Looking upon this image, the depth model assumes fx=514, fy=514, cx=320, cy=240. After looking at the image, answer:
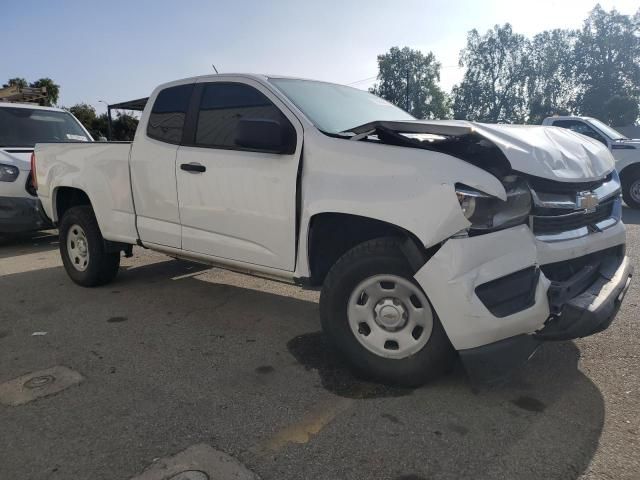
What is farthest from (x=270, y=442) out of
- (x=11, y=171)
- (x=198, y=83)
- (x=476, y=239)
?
(x=11, y=171)

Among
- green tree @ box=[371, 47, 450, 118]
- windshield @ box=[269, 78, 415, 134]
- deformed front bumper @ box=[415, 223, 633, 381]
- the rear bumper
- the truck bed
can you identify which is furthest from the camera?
green tree @ box=[371, 47, 450, 118]

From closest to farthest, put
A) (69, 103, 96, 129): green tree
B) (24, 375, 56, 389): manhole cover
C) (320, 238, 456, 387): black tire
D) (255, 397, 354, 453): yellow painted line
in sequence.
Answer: (255, 397, 354, 453): yellow painted line < (320, 238, 456, 387): black tire < (24, 375, 56, 389): manhole cover < (69, 103, 96, 129): green tree

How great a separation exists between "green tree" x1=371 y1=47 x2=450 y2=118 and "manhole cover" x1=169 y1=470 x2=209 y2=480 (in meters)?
75.7

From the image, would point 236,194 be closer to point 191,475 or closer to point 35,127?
point 191,475

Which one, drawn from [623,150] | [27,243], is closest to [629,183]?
[623,150]

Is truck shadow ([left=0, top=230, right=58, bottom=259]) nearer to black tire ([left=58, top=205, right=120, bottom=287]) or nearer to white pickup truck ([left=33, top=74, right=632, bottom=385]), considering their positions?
black tire ([left=58, top=205, right=120, bottom=287])

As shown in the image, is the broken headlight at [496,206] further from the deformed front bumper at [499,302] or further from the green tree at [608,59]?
the green tree at [608,59]

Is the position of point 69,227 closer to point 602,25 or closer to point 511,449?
point 511,449

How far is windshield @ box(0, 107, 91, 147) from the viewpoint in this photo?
26.6 feet

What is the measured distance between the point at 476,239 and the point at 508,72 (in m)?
78.3

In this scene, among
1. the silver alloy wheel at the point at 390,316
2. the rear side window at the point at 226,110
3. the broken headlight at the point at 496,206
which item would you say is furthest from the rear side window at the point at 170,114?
the broken headlight at the point at 496,206

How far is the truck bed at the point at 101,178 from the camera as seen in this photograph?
4.63m

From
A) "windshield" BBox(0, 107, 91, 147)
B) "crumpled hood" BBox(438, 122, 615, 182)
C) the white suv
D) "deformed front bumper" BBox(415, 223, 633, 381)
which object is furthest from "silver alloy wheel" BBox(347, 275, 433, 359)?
"windshield" BBox(0, 107, 91, 147)

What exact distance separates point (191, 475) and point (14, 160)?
6719 mm
